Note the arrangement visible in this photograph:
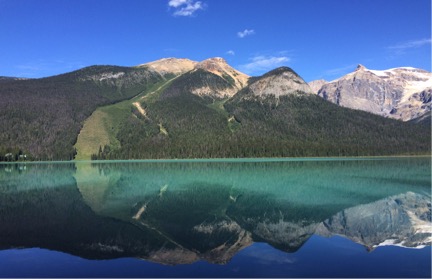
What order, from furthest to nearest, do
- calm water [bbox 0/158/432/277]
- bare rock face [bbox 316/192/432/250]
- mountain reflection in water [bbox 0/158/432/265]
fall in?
bare rock face [bbox 316/192/432/250], mountain reflection in water [bbox 0/158/432/265], calm water [bbox 0/158/432/277]

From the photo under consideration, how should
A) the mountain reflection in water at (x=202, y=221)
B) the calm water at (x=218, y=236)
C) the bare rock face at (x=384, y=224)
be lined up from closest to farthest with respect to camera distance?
the calm water at (x=218, y=236) → the mountain reflection in water at (x=202, y=221) → the bare rock face at (x=384, y=224)

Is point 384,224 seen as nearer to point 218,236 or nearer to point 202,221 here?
point 218,236

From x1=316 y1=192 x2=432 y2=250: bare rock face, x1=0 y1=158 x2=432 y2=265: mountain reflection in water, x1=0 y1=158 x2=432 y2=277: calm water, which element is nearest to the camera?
x1=0 y1=158 x2=432 y2=277: calm water

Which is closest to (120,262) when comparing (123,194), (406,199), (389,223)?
(389,223)

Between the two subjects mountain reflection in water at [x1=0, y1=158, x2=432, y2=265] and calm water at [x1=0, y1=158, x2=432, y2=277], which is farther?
mountain reflection in water at [x1=0, y1=158, x2=432, y2=265]

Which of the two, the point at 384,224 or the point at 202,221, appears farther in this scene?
the point at 202,221

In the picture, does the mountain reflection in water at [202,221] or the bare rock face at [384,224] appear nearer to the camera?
the mountain reflection in water at [202,221]

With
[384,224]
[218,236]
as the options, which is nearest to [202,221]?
[218,236]

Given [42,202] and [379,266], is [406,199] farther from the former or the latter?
[42,202]

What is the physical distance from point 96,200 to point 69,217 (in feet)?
39.4

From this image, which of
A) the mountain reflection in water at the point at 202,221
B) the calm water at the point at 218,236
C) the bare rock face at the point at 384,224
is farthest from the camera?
the bare rock face at the point at 384,224

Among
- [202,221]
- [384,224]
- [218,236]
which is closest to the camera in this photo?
[218,236]

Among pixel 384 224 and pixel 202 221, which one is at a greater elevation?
pixel 202 221

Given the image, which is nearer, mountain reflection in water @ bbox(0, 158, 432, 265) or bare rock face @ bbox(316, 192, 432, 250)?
mountain reflection in water @ bbox(0, 158, 432, 265)
